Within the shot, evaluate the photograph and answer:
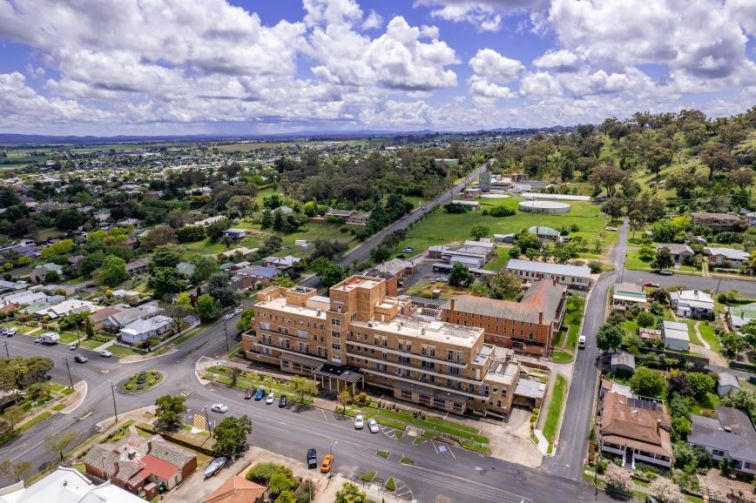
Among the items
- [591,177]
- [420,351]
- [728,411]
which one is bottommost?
[728,411]

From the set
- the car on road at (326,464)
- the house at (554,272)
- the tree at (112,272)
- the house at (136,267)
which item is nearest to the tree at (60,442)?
the car on road at (326,464)

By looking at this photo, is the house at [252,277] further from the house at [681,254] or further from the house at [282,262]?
the house at [681,254]

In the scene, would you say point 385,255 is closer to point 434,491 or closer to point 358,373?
point 358,373

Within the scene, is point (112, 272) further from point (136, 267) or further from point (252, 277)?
point (252, 277)

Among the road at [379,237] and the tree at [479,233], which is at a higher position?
the tree at [479,233]

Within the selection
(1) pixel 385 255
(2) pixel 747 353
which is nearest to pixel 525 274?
(1) pixel 385 255

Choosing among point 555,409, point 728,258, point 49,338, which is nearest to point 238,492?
point 555,409

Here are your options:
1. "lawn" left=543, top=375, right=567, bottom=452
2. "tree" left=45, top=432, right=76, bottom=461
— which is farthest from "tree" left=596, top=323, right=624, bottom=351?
"tree" left=45, top=432, right=76, bottom=461
